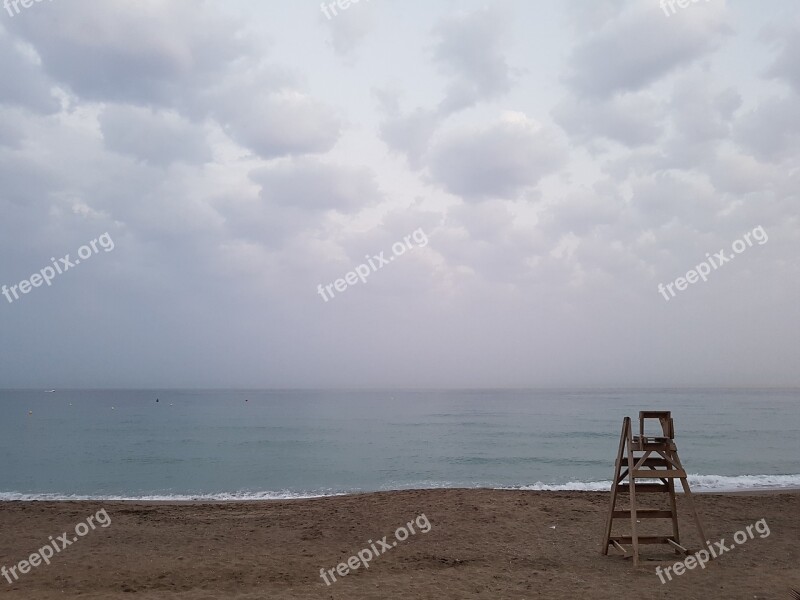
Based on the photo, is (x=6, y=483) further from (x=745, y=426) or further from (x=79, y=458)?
(x=745, y=426)

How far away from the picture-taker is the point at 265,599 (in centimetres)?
757

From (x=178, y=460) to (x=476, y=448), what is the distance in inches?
732

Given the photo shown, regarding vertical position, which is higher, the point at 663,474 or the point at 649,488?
the point at 663,474

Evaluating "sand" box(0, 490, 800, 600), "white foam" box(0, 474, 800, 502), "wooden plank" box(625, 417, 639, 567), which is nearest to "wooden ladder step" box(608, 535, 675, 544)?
"sand" box(0, 490, 800, 600)

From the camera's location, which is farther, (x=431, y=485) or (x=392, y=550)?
(x=431, y=485)

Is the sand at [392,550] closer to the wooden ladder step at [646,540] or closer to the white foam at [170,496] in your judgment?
the wooden ladder step at [646,540]

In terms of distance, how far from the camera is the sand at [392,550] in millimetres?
7996

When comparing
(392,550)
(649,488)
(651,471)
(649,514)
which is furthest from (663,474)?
(392,550)

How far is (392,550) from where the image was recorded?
33.7 feet

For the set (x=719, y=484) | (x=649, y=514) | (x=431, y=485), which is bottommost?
(x=431, y=485)

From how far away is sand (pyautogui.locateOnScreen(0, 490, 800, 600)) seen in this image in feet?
26.2

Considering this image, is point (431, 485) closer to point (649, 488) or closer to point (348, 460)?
point (348, 460)

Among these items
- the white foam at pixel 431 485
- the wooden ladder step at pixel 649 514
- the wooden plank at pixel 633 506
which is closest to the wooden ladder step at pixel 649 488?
the wooden plank at pixel 633 506

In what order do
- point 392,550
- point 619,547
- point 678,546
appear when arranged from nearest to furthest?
point 678,546, point 619,547, point 392,550
